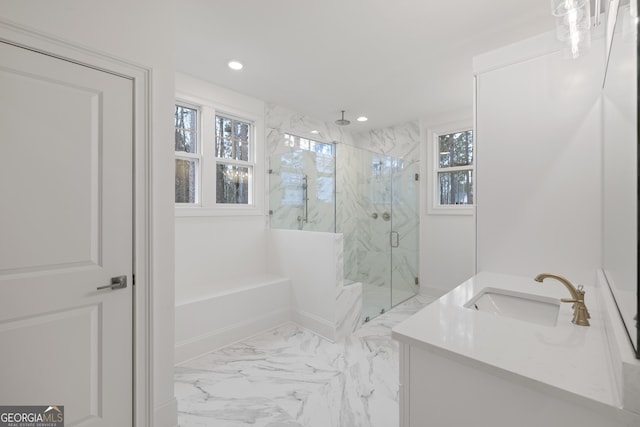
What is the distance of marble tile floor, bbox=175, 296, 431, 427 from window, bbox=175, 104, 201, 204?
1.60 m

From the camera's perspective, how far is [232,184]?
3.31 m

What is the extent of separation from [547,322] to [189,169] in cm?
314

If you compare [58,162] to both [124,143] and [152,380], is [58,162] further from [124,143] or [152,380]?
[152,380]

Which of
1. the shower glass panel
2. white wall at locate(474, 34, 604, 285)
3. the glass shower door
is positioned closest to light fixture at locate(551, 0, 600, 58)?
white wall at locate(474, 34, 604, 285)

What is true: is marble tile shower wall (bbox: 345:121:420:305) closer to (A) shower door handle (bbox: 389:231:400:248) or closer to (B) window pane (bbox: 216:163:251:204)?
(A) shower door handle (bbox: 389:231:400:248)

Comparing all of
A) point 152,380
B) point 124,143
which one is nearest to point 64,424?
point 152,380

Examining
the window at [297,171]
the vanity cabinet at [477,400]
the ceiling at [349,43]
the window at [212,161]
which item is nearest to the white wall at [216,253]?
the window at [212,161]

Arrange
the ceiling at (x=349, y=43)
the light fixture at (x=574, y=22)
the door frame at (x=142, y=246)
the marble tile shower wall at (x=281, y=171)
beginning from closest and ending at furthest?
1. the light fixture at (x=574, y=22)
2. the door frame at (x=142, y=246)
3. the ceiling at (x=349, y=43)
4. the marble tile shower wall at (x=281, y=171)

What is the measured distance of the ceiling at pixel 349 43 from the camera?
1858 millimetres

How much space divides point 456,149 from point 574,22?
8.89 ft

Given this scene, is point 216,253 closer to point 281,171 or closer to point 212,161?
point 212,161

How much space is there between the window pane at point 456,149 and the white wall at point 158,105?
11.2 feet

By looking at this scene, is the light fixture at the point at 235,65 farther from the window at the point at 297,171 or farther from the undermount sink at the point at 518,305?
the undermount sink at the point at 518,305

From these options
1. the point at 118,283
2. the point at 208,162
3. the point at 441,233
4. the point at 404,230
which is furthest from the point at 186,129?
the point at 441,233
